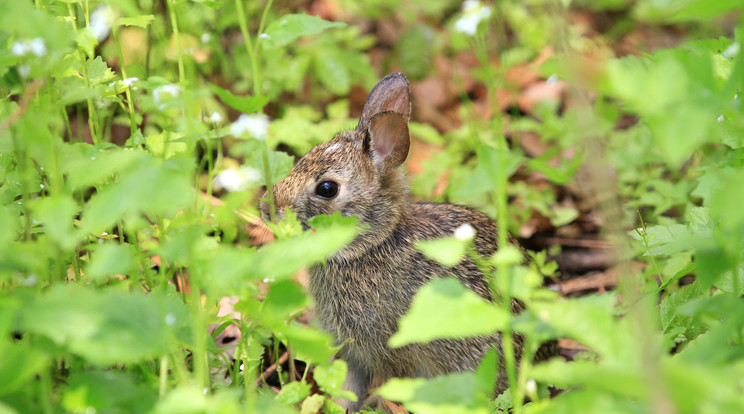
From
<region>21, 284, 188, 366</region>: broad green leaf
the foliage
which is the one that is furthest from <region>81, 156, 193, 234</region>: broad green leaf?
<region>21, 284, 188, 366</region>: broad green leaf

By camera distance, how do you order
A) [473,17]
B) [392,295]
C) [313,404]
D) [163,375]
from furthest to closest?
[392,295] → [313,404] → [473,17] → [163,375]

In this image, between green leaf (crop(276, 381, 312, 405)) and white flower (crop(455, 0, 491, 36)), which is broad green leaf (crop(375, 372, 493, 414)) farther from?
white flower (crop(455, 0, 491, 36))

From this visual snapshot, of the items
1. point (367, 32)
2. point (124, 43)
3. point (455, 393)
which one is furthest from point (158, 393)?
point (367, 32)

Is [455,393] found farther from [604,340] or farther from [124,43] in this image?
[124,43]

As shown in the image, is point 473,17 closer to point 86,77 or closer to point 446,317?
point 446,317

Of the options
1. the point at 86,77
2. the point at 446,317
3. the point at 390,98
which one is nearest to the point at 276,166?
the point at 86,77

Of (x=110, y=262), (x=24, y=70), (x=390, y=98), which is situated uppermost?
(x=24, y=70)
